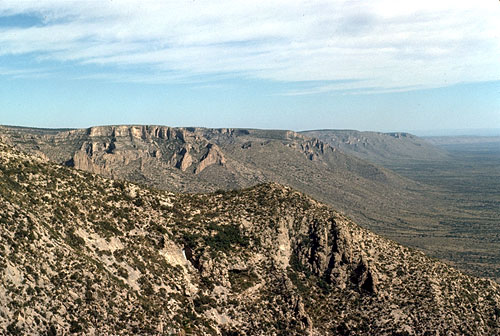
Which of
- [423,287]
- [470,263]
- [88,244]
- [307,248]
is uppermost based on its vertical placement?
[88,244]

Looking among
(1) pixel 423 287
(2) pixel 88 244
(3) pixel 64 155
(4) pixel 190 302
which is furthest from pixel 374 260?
(3) pixel 64 155

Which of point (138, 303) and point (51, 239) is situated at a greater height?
point (51, 239)

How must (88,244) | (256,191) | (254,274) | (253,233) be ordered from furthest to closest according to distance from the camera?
(256,191), (253,233), (254,274), (88,244)

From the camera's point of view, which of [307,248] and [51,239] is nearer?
[51,239]

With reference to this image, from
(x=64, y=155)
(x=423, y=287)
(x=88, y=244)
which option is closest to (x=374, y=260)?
(x=423, y=287)

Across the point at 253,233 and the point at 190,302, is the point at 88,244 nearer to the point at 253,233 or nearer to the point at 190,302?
the point at 190,302

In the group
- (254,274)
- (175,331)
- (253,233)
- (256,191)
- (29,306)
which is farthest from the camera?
(256,191)

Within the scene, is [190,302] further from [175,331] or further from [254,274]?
[254,274]
